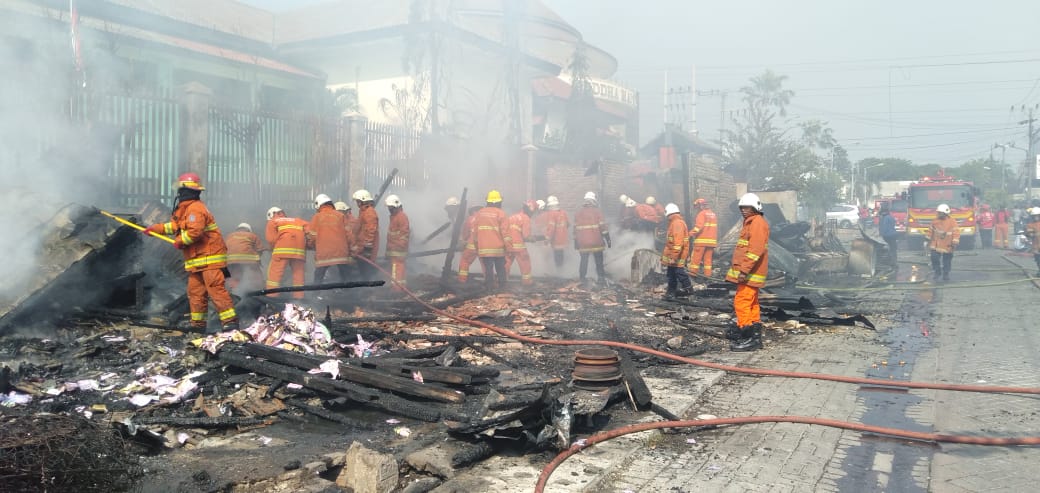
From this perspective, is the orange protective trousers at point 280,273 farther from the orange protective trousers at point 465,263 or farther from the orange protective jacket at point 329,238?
the orange protective trousers at point 465,263

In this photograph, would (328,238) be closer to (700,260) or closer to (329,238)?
(329,238)

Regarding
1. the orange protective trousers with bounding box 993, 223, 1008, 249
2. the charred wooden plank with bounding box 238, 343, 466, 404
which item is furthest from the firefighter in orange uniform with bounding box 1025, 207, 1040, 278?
the charred wooden plank with bounding box 238, 343, 466, 404

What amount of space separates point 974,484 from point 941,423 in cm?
124

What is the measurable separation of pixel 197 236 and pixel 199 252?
21 centimetres

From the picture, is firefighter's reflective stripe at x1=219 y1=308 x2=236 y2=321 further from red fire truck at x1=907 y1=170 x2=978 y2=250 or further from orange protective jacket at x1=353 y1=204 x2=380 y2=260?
red fire truck at x1=907 y1=170 x2=978 y2=250

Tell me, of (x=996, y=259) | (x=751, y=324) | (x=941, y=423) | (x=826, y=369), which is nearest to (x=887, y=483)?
(x=941, y=423)

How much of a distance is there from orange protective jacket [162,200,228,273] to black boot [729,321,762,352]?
5.57m

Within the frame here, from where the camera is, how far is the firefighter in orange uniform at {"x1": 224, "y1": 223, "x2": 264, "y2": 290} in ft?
31.3

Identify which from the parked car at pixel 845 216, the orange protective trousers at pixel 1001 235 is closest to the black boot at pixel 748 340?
the orange protective trousers at pixel 1001 235

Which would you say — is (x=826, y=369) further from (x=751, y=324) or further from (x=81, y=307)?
(x=81, y=307)

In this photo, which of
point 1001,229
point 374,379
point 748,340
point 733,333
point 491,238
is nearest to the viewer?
point 374,379

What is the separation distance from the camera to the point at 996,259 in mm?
21766

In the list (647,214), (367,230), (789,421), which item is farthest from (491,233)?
(789,421)

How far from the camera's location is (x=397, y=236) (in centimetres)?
1109
